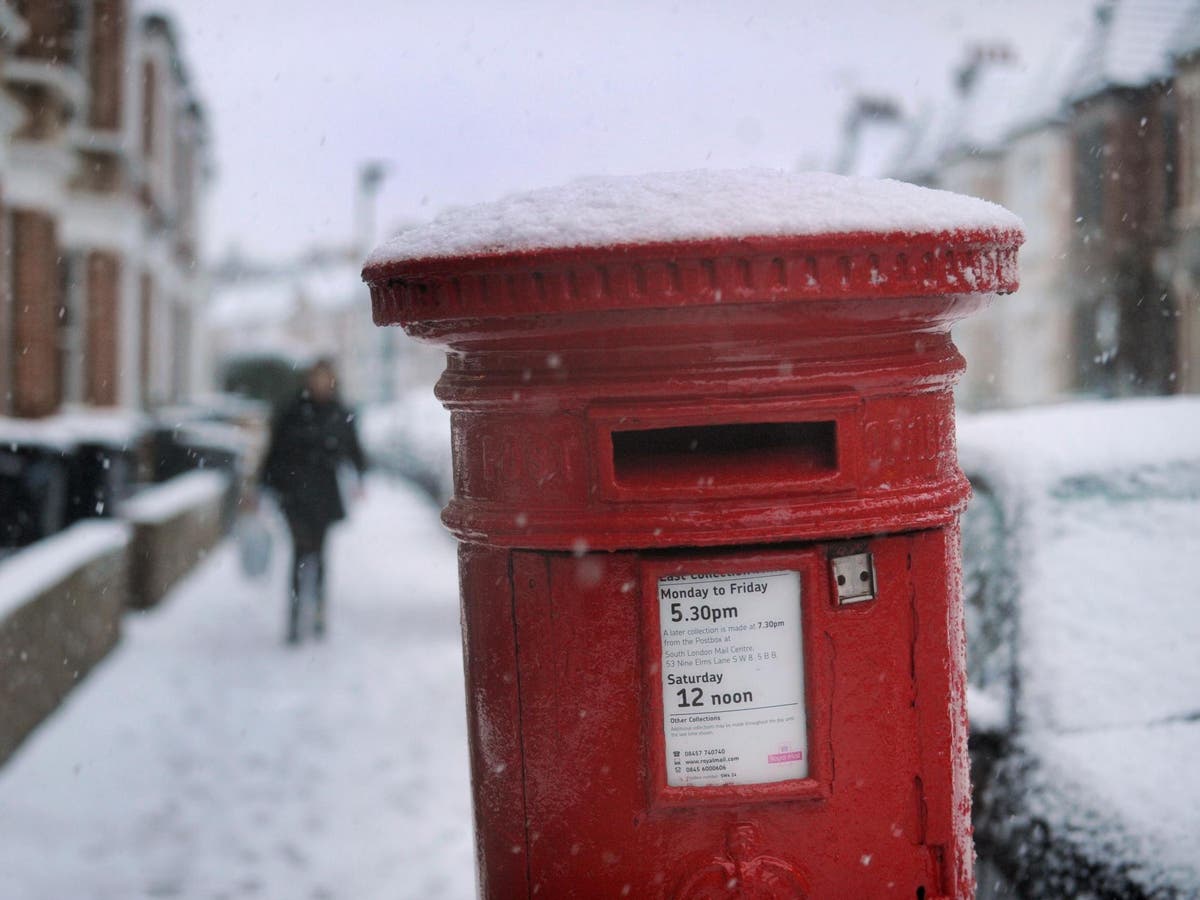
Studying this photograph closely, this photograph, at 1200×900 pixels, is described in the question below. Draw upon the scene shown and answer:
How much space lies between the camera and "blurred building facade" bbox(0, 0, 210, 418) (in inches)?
470

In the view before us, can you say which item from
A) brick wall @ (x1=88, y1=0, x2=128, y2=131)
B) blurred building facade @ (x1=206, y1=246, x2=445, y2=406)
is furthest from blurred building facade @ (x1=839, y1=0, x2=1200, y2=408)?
blurred building facade @ (x1=206, y1=246, x2=445, y2=406)

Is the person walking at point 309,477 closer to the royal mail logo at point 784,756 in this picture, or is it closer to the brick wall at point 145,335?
the royal mail logo at point 784,756

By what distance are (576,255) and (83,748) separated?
173 inches

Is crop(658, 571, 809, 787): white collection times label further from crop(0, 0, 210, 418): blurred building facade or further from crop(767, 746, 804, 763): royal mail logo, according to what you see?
crop(0, 0, 210, 418): blurred building facade

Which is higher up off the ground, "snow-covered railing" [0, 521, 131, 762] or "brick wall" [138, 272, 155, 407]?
"brick wall" [138, 272, 155, 407]

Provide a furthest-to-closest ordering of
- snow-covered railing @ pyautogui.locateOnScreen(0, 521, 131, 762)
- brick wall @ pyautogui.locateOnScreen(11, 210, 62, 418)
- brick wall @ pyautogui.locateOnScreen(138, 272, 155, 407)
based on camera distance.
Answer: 1. brick wall @ pyautogui.locateOnScreen(138, 272, 155, 407)
2. brick wall @ pyautogui.locateOnScreen(11, 210, 62, 418)
3. snow-covered railing @ pyautogui.locateOnScreen(0, 521, 131, 762)

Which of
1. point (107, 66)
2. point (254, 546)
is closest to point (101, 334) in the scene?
point (107, 66)

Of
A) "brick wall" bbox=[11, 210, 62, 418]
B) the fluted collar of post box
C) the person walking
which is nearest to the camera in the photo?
the fluted collar of post box

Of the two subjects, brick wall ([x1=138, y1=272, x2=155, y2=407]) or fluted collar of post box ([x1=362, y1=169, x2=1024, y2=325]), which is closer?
fluted collar of post box ([x1=362, y1=169, x2=1024, y2=325])

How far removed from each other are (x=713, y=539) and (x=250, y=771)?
382cm

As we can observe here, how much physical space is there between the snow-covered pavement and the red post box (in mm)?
2212

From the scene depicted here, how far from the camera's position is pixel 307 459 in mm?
7477

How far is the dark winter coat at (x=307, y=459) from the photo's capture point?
24.4ft

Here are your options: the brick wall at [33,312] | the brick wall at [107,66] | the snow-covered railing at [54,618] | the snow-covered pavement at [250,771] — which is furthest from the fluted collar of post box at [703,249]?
the brick wall at [107,66]
